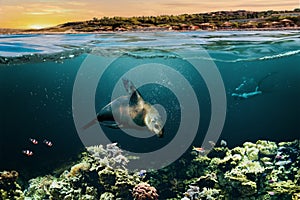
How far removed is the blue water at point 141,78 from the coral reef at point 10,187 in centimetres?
50

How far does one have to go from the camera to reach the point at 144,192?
669cm

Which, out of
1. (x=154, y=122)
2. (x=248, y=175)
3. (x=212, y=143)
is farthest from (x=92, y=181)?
(x=248, y=175)

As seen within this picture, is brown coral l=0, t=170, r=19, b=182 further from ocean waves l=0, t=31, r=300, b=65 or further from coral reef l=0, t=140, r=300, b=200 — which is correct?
ocean waves l=0, t=31, r=300, b=65

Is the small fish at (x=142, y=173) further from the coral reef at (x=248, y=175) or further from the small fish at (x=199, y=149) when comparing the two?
the small fish at (x=199, y=149)

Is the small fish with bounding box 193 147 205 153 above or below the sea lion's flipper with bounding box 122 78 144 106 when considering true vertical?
below

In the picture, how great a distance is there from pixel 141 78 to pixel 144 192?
6295 mm

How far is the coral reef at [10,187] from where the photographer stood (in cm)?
705

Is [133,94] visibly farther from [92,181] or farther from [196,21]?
[196,21]

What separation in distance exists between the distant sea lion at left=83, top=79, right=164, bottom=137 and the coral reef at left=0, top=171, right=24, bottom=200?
3416 mm

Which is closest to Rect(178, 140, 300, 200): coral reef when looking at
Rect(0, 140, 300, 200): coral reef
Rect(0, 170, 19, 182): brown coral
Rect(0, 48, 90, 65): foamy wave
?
Rect(0, 140, 300, 200): coral reef

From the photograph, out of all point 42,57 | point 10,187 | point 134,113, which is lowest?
point 10,187

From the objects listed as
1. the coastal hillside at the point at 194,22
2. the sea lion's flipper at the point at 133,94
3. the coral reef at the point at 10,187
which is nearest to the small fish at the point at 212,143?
the coastal hillside at the point at 194,22

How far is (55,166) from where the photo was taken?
773cm

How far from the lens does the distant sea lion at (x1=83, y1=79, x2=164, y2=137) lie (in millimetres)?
5078
